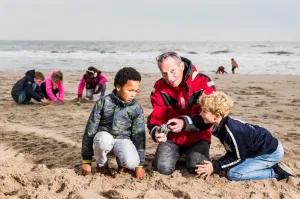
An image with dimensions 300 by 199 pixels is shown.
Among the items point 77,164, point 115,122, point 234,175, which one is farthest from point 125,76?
point 234,175

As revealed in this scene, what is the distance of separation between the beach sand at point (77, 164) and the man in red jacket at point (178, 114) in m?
0.18

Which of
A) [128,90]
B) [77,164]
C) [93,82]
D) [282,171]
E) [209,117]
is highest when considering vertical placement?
Answer: [128,90]

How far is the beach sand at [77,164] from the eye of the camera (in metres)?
3.21

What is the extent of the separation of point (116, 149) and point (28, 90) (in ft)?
16.3

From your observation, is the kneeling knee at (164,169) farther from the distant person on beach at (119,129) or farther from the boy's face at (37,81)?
the boy's face at (37,81)

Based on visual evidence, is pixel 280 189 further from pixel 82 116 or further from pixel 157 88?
pixel 82 116

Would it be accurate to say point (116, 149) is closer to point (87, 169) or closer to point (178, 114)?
point (87, 169)

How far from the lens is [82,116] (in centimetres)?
668

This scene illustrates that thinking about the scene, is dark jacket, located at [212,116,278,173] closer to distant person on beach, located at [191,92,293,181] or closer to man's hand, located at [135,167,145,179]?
distant person on beach, located at [191,92,293,181]

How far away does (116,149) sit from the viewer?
3521 millimetres

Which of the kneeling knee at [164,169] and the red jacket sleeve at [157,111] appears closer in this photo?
the kneeling knee at [164,169]

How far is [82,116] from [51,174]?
3138mm

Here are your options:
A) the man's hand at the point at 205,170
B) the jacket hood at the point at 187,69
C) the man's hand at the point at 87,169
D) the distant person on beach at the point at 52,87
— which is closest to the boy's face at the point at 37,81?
the distant person on beach at the point at 52,87

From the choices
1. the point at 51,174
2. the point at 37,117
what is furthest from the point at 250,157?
the point at 37,117
